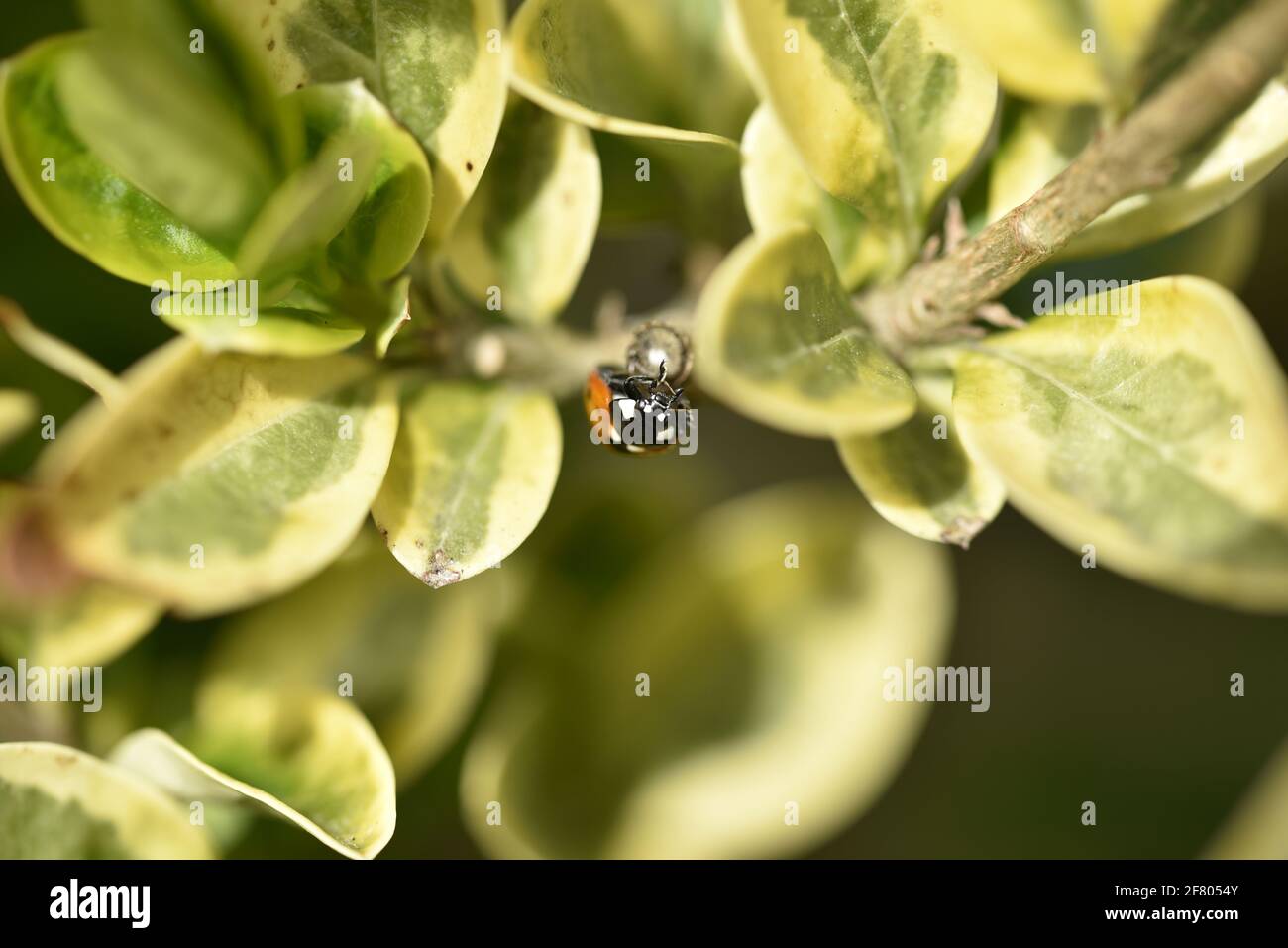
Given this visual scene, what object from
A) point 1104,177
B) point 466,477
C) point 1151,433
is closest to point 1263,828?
point 1151,433

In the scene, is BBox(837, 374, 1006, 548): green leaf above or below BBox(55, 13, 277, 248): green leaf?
below

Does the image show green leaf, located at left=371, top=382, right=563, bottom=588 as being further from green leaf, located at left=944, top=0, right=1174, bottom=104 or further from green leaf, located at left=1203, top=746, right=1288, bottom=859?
green leaf, located at left=1203, top=746, right=1288, bottom=859

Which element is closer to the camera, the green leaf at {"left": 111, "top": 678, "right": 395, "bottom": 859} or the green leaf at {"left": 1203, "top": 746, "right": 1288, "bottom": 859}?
the green leaf at {"left": 111, "top": 678, "right": 395, "bottom": 859}

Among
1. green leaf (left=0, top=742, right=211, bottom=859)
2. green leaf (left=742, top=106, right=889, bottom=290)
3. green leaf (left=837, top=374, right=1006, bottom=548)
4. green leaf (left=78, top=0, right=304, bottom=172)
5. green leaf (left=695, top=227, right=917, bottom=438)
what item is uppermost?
green leaf (left=78, top=0, right=304, bottom=172)

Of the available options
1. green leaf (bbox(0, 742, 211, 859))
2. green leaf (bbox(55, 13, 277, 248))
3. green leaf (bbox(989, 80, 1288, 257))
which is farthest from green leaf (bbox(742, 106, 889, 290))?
green leaf (bbox(0, 742, 211, 859))

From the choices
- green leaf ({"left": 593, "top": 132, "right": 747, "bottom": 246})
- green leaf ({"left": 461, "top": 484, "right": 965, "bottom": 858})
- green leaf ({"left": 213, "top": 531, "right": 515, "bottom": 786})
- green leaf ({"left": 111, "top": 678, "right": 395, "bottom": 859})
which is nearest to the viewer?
green leaf ({"left": 111, "top": 678, "right": 395, "bottom": 859})

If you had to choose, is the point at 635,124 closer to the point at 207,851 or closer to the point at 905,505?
the point at 905,505
